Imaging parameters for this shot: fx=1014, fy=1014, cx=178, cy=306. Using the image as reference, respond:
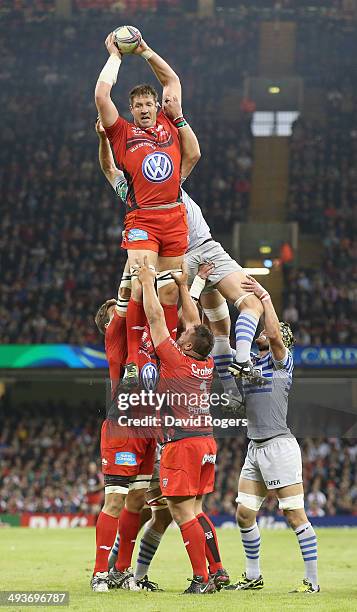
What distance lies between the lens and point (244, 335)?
30.2 feet

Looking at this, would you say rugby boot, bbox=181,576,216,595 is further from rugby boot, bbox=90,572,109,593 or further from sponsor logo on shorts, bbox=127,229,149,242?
sponsor logo on shorts, bbox=127,229,149,242

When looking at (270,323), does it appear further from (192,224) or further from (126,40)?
(126,40)

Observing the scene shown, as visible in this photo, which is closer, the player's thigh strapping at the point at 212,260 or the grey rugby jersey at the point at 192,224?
the player's thigh strapping at the point at 212,260

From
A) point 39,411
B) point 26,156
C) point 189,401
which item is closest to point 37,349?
point 39,411

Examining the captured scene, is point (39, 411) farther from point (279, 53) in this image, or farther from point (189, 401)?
point (189, 401)

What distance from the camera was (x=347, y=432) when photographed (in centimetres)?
1001

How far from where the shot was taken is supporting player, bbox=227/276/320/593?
9.13 meters

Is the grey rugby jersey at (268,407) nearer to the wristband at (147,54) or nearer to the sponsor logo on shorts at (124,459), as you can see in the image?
the sponsor logo on shorts at (124,459)

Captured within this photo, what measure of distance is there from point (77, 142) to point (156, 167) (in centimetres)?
2905

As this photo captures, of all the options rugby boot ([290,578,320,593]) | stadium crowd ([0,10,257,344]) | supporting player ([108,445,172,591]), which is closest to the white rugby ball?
supporting player ([108,445,172,591])

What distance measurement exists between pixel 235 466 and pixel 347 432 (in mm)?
19379

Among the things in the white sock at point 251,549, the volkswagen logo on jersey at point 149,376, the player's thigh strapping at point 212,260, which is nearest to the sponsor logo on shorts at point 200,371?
the volkswagen logo on jersey at point 149,376

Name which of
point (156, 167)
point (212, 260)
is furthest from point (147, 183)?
point (212, 260)

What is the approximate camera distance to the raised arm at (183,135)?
9398 mm
